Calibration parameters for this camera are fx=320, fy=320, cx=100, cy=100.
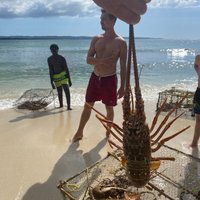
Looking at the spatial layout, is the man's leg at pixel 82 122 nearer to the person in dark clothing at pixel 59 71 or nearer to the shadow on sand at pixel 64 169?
the shadow on sand at pixel 64 169

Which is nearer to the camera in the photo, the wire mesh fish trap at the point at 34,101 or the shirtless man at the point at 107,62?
the shirtless man at the point at 107,62

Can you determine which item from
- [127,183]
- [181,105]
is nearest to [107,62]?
[127,183]

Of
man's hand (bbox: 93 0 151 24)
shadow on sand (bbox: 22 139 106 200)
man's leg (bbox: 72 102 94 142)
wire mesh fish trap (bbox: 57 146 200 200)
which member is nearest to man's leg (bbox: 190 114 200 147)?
wire mesh fish trap (bbox: 57 146 200 200)

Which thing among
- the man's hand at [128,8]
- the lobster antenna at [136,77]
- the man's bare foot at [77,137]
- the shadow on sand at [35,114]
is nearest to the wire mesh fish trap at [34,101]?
the shadow on sand at [35,114]

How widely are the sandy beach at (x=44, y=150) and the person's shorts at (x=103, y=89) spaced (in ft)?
2.54

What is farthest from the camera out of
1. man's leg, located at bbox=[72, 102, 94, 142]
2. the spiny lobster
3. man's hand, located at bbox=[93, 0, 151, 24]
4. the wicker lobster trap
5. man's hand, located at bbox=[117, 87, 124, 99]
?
the wicker lobster trap

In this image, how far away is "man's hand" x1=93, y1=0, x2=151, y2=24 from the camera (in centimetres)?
203

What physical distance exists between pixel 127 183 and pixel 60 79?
16.8 ft

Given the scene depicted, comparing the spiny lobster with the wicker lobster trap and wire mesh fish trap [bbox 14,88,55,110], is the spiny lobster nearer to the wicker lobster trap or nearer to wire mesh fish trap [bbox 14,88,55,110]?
the wicker lobster trap

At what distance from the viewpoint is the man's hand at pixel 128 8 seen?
2.03m

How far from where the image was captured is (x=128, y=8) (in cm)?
204

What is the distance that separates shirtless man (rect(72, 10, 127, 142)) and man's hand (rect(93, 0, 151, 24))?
2.48m

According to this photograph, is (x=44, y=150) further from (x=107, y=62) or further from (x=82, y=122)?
(x=107, y=62)

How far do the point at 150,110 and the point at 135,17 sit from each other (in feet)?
19.9
